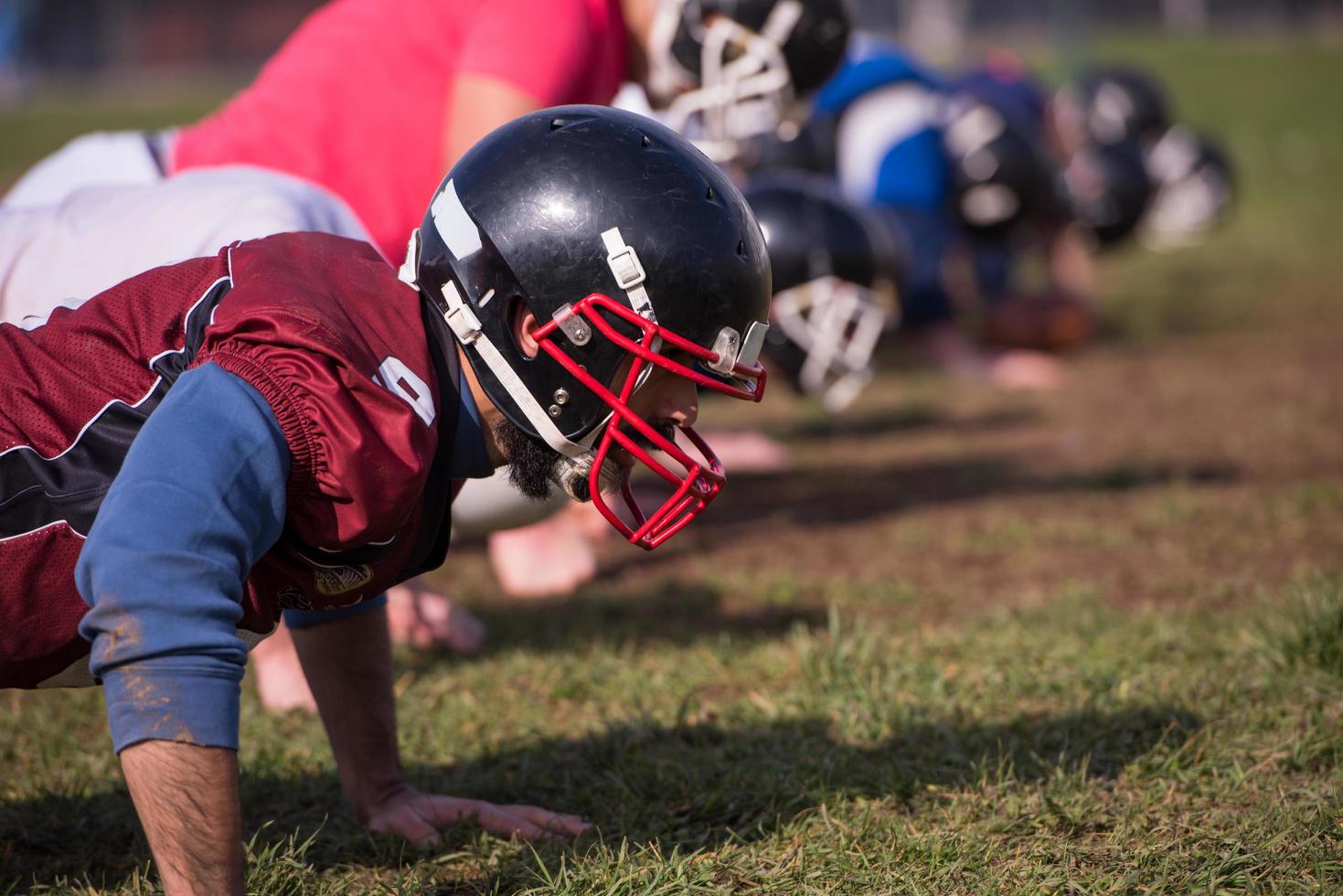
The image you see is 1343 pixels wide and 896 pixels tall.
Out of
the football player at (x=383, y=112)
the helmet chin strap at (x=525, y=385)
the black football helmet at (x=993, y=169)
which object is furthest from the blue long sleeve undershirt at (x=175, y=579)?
the black football helmet at (x=993, y=169)

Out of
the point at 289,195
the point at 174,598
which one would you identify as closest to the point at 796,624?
the point at 289,195

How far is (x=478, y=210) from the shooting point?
A: 2.14 meters

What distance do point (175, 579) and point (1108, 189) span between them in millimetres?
8728

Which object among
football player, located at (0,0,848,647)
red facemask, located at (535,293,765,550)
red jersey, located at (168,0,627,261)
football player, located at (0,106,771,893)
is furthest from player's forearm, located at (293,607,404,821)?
red jersey, located at (168,0,627,261)

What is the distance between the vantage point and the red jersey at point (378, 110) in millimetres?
3500

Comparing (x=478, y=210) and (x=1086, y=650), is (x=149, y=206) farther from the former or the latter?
(x=1086, y=650)

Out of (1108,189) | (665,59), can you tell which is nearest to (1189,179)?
(1108,189)

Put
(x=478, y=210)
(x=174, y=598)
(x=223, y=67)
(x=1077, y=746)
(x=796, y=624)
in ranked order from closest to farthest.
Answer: (x=174, y=598) → (x=478, y=210) → (x=1077, y=746) → (x=796, y=624) → (x=223, y=67)

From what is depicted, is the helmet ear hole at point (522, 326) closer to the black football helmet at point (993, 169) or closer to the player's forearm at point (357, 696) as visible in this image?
the player's forearm at point (357, 696)

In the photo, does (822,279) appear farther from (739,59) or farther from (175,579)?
(175,579)

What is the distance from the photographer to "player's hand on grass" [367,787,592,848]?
8.25ft

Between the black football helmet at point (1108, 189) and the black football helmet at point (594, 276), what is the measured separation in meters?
7.73

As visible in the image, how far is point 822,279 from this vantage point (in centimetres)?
536

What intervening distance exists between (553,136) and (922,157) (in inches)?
221
